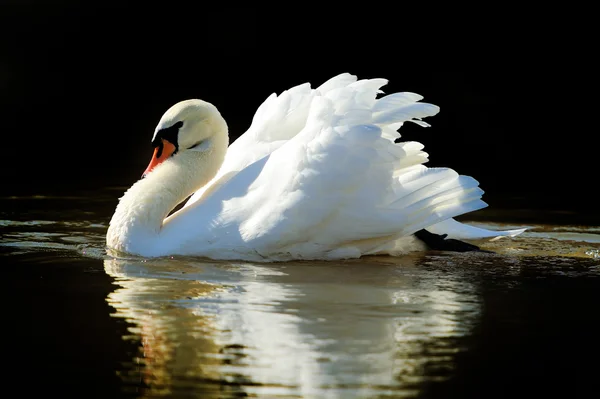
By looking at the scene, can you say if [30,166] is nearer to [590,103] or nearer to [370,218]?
[370,218]

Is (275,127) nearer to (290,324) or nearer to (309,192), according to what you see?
(309,192)

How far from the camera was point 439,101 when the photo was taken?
1503 centimetres

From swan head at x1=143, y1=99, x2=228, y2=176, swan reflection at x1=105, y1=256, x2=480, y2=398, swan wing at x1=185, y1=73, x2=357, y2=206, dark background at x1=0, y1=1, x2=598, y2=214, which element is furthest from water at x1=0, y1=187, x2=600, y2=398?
dark background at x1=0, y1=1, x2=598, y2=214

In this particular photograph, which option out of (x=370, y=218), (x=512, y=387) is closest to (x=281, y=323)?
(x=512, y=387)

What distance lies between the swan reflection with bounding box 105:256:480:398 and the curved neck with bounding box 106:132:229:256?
0.17 m

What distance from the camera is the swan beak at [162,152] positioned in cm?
714

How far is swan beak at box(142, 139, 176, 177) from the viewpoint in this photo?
7.14m

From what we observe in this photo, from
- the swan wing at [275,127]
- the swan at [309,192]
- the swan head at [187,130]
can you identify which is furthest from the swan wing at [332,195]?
the swan head at [187,130]

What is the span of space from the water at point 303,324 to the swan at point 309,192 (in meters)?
0.14

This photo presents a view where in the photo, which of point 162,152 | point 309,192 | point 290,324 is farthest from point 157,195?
point 290,324

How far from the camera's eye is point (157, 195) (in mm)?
6883

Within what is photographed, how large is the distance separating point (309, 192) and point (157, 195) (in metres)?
1.03

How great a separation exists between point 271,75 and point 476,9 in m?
3.05

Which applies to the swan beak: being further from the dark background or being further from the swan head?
the dark background
